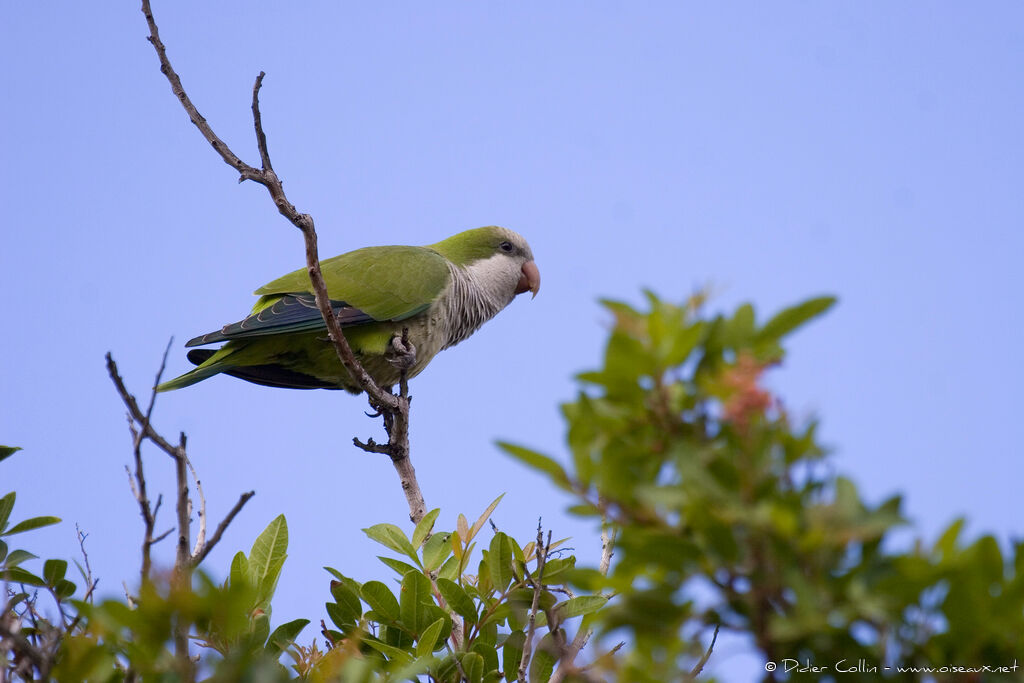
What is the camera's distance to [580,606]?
2.80 meters

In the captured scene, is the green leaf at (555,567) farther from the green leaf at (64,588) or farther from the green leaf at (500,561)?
the green leaf at (64,588)

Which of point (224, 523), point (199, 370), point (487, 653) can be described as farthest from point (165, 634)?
point (199, 370)

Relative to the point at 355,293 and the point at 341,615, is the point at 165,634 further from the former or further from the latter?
the point at 355,293

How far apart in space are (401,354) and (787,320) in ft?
12.5

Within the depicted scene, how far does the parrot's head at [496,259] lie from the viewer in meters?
6.34

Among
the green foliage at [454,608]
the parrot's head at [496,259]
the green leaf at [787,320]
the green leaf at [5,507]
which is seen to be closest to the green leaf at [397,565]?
the green foliage at [454,608]

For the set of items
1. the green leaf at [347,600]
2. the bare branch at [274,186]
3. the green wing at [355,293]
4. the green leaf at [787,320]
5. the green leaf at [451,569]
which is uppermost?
the green wing at [355,293]

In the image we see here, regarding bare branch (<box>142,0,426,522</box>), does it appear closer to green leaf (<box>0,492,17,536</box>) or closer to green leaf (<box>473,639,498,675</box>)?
green leaf (<box>473,639,498,675</box>)

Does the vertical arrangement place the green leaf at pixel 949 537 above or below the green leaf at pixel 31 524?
below

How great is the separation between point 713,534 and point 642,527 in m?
0.15

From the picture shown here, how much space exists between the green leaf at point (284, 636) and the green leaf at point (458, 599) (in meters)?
0.44

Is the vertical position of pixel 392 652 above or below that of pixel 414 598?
below

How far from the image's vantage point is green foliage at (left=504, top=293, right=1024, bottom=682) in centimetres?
123

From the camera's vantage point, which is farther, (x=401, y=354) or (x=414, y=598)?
(x=401, y=354)
